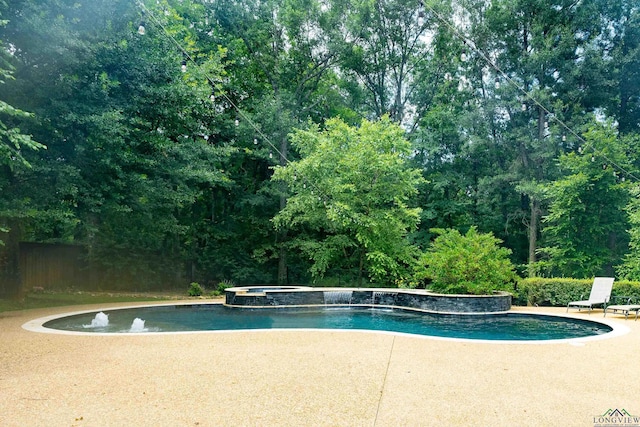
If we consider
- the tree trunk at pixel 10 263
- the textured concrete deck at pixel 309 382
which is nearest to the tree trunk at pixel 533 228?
the textured concrete deck at pixel 309 382

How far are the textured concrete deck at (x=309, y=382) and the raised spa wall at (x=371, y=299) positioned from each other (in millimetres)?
3862

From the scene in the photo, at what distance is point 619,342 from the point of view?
21.5ft

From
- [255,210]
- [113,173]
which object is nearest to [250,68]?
[255,210]

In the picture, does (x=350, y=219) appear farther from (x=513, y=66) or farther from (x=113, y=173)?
(x=513, y=66)

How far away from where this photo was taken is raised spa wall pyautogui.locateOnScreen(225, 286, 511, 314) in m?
10.5

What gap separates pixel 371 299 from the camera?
1241 cm

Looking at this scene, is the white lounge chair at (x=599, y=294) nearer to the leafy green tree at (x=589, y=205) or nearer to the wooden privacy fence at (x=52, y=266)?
the leafy green tree at (x=589, y=205)

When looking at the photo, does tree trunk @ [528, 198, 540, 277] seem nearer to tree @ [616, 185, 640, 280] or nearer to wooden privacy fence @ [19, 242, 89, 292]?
tree @ [616, 185, 640, 280]

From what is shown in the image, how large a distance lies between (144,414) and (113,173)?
10.1m

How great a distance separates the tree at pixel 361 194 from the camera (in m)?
14.9

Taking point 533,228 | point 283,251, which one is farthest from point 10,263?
point 533,228

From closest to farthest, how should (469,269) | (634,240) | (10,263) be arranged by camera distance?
(469,269) < (10,263) < (634,240)
